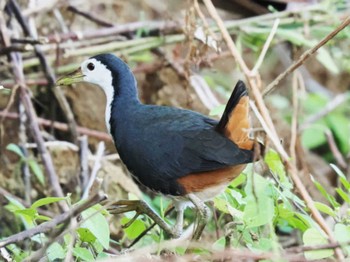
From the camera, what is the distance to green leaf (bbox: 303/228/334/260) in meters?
2.03

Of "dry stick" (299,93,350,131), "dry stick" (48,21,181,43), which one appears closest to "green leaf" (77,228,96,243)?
"dry stick" (48,21,181,43)

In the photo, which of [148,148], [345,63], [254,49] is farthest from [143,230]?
[345,63]

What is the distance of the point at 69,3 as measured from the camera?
4.17 meters

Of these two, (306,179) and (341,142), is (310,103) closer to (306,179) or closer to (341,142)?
(341,142)

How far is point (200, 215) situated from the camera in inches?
97.6

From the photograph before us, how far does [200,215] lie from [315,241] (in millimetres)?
480

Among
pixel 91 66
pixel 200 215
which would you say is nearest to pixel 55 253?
pixel 200 215

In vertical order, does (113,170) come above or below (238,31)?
below

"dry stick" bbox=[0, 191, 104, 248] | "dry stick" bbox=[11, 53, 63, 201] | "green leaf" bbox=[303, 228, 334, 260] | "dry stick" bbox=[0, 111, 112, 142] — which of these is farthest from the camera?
"dry stick" bbox=[0, 111, 112, 142]

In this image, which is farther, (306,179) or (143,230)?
(306,179)

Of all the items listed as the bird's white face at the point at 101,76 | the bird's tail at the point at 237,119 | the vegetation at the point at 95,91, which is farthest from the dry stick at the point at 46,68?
the bird's tail at the point at 237,119

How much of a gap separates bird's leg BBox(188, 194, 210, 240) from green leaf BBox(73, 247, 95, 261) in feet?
1.10

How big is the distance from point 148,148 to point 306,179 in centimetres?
145

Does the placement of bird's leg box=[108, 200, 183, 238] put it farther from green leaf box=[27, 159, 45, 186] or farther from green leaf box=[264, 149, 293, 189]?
green leaf box=[27, 159, 45, 186]
